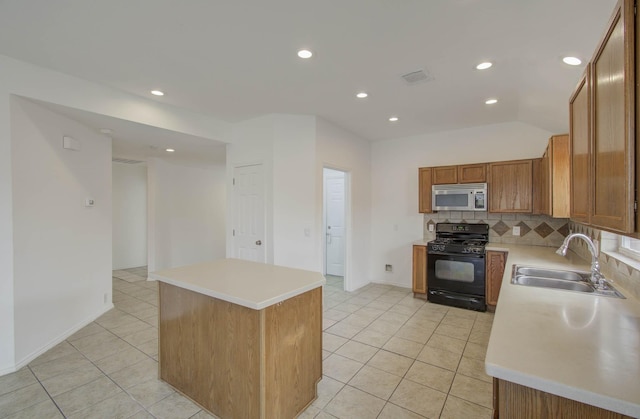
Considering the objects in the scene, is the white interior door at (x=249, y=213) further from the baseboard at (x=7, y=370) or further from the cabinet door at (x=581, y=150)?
the cabinet door at (x=581, y=150)

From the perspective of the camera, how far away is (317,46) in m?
2.18

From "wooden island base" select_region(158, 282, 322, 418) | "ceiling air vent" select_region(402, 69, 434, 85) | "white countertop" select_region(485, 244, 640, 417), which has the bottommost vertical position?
"wooden island base" select_region(158, 282, 322, 418)

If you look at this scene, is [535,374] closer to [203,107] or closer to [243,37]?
[243,37]

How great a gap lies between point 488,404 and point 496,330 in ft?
4.00

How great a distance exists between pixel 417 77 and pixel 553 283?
2.09 metres

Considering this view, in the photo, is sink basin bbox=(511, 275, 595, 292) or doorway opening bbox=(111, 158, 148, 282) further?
doorway opening bbox=(111, 158, 148, 282)

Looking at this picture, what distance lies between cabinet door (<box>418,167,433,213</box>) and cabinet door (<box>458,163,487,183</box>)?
0.46m

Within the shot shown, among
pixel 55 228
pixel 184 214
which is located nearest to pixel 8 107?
pixel 55 228

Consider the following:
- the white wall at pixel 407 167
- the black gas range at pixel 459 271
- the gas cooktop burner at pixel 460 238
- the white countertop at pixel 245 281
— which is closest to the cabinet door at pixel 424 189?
the white wall at pixel 407 167

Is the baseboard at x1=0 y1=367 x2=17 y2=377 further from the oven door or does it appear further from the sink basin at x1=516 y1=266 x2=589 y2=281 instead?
the oven door

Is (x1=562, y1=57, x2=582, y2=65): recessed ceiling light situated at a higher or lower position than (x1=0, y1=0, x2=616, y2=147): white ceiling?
lower

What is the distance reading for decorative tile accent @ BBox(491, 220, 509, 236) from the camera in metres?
4.25

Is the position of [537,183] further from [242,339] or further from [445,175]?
[242,339]

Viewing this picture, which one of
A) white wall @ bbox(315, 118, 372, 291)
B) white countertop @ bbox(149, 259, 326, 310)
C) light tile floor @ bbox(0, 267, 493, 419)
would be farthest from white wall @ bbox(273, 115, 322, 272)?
white countertop @ bbox(149, 259, 326, 310)
